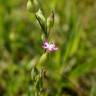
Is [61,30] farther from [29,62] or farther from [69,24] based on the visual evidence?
[29,62]

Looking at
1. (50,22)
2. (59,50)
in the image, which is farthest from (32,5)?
(59,50)

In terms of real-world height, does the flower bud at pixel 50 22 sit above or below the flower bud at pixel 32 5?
below

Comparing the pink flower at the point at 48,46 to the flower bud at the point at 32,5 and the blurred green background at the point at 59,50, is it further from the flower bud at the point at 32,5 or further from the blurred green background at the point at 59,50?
the blurred green background at the point at 59,50

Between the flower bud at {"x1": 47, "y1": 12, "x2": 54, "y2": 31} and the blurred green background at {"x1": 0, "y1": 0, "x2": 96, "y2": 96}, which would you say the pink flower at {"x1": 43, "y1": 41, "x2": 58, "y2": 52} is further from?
the blurred green background at {"x1": 0, "y1": 0, "x2": 96, "y2": 96}

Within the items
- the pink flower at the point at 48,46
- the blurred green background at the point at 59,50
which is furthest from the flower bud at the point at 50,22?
the blurred green background at the point at 59,50

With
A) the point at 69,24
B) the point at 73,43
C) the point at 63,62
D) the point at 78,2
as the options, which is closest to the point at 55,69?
the point at 63,62

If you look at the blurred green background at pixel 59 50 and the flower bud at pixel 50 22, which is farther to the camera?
the blurred green background at pixel 59 50

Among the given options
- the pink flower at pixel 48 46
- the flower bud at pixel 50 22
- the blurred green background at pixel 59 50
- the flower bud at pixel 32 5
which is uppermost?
the blurred green background at pixel 59 50

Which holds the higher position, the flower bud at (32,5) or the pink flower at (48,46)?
the flower bud at (32,5)

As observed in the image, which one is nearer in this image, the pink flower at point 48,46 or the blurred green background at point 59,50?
the pink flower at point 48,46

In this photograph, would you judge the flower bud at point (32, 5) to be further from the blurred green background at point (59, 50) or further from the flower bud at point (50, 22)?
the blurred green background at point (59, 50)
